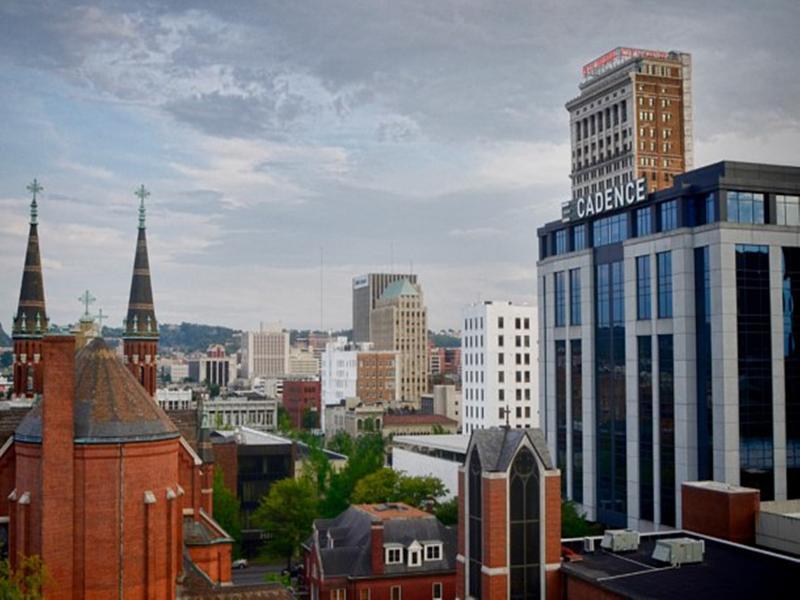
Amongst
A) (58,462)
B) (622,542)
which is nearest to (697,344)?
(622,542)

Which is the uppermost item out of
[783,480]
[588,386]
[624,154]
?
[624,154]

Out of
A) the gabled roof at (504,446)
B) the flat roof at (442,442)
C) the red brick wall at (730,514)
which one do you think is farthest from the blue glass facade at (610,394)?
the flat roof at (442,442)

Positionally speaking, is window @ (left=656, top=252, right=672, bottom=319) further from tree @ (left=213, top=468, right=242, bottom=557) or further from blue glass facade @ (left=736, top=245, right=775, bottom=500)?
tree @ (left=213, top=468, right=242, bottom=557)

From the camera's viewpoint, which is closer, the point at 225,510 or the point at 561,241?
the point at 225,510

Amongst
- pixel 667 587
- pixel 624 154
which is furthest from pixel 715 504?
pixel 624 154

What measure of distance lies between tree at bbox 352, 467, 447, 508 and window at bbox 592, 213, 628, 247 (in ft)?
89.8

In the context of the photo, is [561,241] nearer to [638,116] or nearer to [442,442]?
[442,442]

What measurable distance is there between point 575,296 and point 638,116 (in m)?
95.9

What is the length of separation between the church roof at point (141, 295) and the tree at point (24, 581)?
41833 mm

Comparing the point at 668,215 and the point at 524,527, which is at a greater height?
the point at 668,215

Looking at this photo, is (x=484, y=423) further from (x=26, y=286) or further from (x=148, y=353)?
(x=26, y=286)

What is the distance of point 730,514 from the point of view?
5119 cm

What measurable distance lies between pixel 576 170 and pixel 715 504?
143m

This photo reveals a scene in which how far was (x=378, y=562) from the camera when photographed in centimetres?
6150
